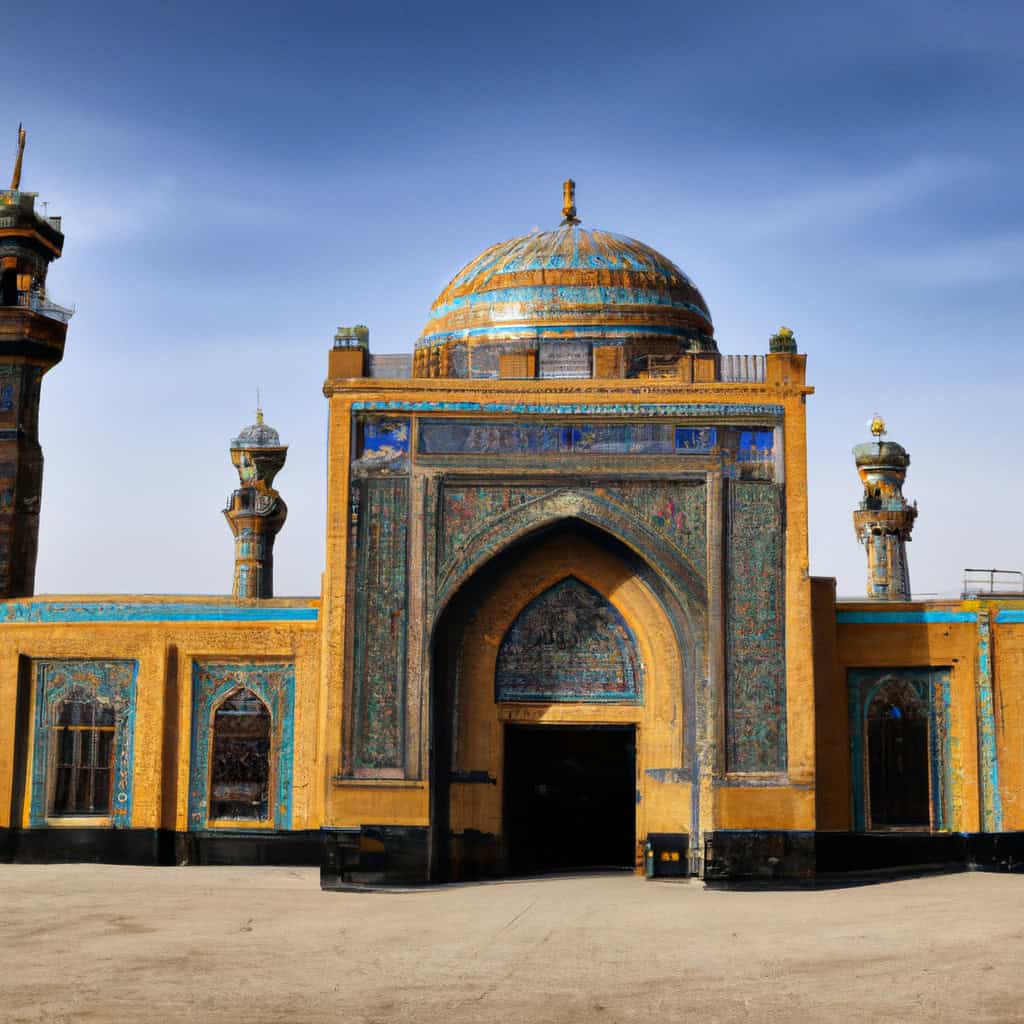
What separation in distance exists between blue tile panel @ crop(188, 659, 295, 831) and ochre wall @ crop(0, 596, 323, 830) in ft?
0.27

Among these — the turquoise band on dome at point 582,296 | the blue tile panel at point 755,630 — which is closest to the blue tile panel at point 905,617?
the blue tile panel at point 755,630

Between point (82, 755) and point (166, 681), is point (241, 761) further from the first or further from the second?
point (82, 755)

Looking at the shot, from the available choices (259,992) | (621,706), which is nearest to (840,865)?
(621,706)

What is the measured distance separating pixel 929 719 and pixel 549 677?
15.4 ft

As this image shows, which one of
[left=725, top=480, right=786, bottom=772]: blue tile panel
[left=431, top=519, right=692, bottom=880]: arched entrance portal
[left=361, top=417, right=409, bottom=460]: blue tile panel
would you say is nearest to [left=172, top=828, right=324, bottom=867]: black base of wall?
[left=431, top=519, right=692, bottom=880]: arched entrance portal

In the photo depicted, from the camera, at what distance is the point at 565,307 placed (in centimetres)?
2028

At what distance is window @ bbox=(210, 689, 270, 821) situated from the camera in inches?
732

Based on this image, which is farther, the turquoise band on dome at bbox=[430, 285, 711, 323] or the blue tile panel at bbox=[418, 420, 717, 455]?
the turquoise band on dome at bbox=[430, 285, 711, 323]

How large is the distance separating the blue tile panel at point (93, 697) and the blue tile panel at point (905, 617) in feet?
29.0

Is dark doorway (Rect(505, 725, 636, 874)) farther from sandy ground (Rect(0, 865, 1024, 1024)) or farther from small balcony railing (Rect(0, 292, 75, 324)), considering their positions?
small balcony railing (Rect(0, 292, 75, 324))

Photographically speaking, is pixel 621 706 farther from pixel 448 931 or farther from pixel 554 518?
pixel 448 931

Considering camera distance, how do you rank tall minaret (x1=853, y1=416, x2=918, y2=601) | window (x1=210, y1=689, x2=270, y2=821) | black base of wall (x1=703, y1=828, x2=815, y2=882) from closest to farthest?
black base of wall (x1=703, y1=828, x2=815, y2=882), window (x1=210, y1=689, x2=270, y2=821), tall minaret (x1=853, y1=416, x2=918, y2=601)

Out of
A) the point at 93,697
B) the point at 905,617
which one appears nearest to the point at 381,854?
the point at 93,697

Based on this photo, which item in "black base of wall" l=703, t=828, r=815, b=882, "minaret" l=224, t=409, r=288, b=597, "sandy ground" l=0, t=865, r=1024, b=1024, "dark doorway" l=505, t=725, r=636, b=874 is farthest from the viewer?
"minaret" l=224, t=409, r=288, b=597
